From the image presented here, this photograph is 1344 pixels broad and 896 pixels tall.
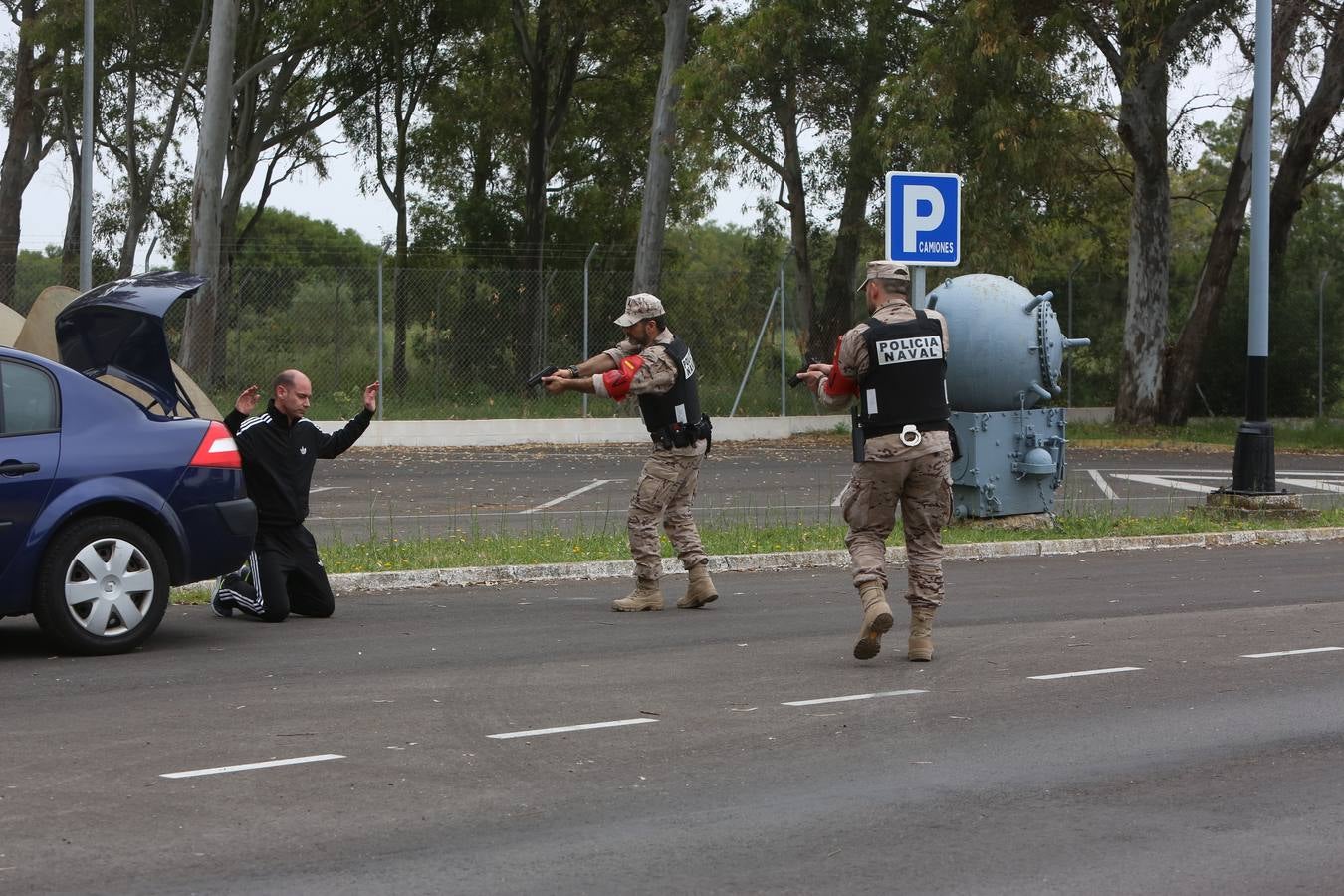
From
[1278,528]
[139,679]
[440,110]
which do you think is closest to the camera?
[139,679]

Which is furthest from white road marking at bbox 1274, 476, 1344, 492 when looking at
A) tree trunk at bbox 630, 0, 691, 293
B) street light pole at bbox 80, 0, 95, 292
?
street light pole at bbox 80, 0, 95, 292

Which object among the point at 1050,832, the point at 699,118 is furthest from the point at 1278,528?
the point at 699,118

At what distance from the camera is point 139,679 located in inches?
328

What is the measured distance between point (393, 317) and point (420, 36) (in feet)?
57.0

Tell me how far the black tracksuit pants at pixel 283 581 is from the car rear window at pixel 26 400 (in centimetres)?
167

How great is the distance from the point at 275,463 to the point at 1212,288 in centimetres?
2550

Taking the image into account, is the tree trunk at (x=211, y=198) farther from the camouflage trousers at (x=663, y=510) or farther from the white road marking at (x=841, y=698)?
the white road marking at (x=841, y=698)

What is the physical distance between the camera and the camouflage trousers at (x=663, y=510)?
10773 millimetres

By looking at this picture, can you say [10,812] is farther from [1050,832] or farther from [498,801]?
[1050,832]

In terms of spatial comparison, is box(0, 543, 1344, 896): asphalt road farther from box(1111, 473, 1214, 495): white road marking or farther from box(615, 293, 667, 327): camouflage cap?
box(1111, 473, 1214, 495): white road marking

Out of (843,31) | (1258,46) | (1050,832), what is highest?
(843,31)

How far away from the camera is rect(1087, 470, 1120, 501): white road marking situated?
1994 centimetres

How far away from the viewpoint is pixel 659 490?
1076cm

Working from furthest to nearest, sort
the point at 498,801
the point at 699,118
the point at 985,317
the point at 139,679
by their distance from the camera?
1. the point at 699,118
2. the point at 985,317
3. the point at 139,679
4. the point at 498,801
